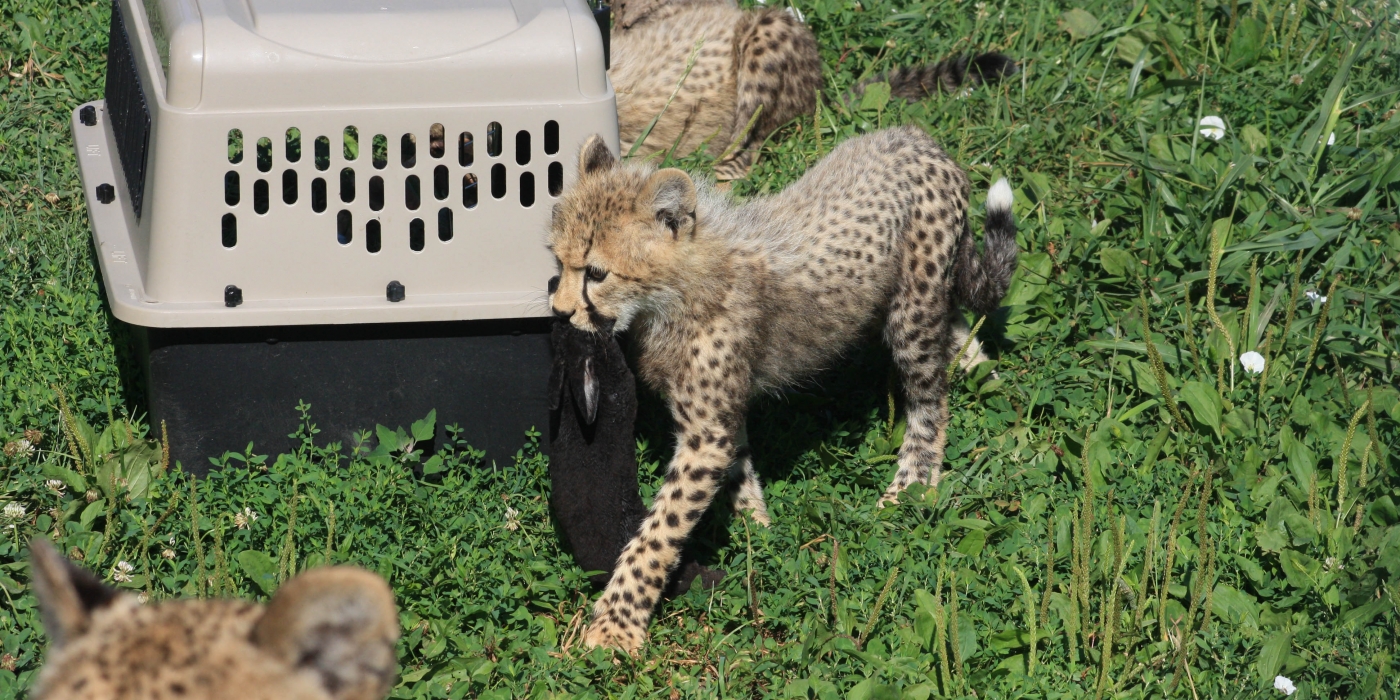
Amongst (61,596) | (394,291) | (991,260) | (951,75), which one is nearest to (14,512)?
(394,291)

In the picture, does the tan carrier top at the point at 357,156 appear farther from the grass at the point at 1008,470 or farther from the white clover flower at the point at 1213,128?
the white clover flower at the point at 1213,128

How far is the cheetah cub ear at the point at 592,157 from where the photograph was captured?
12.1ft

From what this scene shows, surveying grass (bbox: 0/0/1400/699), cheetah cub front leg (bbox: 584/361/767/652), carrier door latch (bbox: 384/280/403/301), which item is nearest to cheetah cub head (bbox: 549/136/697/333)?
cheetah cub front leg (bbox: 584/361/767/652)

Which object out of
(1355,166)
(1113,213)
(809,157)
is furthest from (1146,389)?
(809,157)

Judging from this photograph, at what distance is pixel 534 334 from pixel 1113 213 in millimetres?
2610

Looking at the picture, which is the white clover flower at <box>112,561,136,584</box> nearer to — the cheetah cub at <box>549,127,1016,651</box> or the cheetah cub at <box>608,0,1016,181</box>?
the cheetah cub at <box>549,127,1016,651</box>

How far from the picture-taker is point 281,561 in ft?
11.3

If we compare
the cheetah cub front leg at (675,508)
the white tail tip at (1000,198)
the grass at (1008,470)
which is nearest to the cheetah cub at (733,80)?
the grass at (1008,470)

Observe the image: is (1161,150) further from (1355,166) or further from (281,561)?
(281,561)

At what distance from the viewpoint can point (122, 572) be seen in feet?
11.6

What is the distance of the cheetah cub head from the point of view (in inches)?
144

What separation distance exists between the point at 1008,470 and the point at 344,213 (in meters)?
2.27

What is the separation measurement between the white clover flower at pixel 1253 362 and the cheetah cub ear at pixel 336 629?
12.0ft

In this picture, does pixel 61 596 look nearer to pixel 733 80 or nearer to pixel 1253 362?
pixel 1253 362
